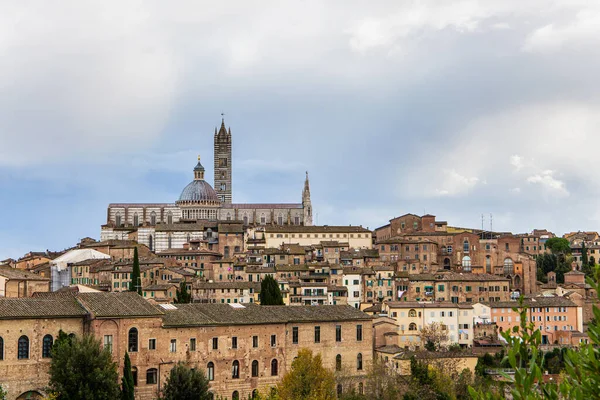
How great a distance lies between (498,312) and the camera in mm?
61812

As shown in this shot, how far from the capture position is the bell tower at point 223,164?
5148 inches

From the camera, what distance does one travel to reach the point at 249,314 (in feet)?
133

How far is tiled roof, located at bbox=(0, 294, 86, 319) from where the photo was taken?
3353cm

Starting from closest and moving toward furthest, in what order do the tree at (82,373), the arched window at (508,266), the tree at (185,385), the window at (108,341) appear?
the tree at (82,373), the tree at (185,385), the window at (108,341), the arched window at (508,266)

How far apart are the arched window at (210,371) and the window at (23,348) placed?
7.99 metres

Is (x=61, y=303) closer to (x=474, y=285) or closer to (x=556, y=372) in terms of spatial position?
(x=556, y=372)

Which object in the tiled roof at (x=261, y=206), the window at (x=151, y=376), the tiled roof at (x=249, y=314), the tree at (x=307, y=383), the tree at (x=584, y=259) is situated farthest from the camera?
the tiled roof at (x=261, y=206)

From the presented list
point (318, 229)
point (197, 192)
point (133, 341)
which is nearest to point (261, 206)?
point (197, 192)

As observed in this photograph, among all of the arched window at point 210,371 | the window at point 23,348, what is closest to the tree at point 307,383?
the arched window at point 210,371

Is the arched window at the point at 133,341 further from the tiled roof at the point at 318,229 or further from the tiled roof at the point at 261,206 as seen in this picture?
the tiled roof at the point at 261,206

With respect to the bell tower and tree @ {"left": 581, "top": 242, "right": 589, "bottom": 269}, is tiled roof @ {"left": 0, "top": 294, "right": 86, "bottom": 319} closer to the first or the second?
tree @ {"left": 581, "top": 242, "right": 589, "bottom": 269}

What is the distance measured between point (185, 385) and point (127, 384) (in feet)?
7.23

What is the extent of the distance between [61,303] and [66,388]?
4.79 m

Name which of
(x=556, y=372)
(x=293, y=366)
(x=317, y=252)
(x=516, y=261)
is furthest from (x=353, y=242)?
(x=293, y=366)
